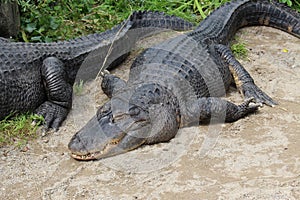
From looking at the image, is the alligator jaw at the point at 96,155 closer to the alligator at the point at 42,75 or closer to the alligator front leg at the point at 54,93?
the alligator at the point at 42,75

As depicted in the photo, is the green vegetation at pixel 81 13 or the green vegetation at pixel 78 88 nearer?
the green vegetation at pixel 78 88

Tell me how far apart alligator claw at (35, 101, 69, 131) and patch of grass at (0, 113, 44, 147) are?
78mm

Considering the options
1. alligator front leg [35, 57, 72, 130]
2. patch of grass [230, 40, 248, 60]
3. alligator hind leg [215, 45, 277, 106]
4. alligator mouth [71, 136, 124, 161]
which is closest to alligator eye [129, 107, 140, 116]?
alligator mouth [71, 136, 124, 161]

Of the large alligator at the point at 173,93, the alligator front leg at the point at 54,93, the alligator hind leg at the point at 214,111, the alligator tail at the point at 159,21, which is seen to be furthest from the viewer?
the alligator tail at the point at 159,21

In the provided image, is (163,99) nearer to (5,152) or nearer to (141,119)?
(141,119)

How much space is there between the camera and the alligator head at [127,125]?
461cm

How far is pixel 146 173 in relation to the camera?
439 cm

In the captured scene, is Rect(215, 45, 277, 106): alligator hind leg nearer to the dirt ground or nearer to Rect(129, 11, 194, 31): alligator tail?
the dirt ground

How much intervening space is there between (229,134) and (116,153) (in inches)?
43.4

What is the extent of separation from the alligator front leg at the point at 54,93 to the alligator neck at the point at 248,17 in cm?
191

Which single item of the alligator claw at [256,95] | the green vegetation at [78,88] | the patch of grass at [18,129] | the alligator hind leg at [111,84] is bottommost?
the patch of grass at [18,129]

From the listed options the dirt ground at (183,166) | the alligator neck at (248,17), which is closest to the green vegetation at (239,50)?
the alligator neck at (248,17)

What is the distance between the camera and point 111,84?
5.72m

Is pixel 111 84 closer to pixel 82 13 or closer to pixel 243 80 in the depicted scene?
pixel 243 80
